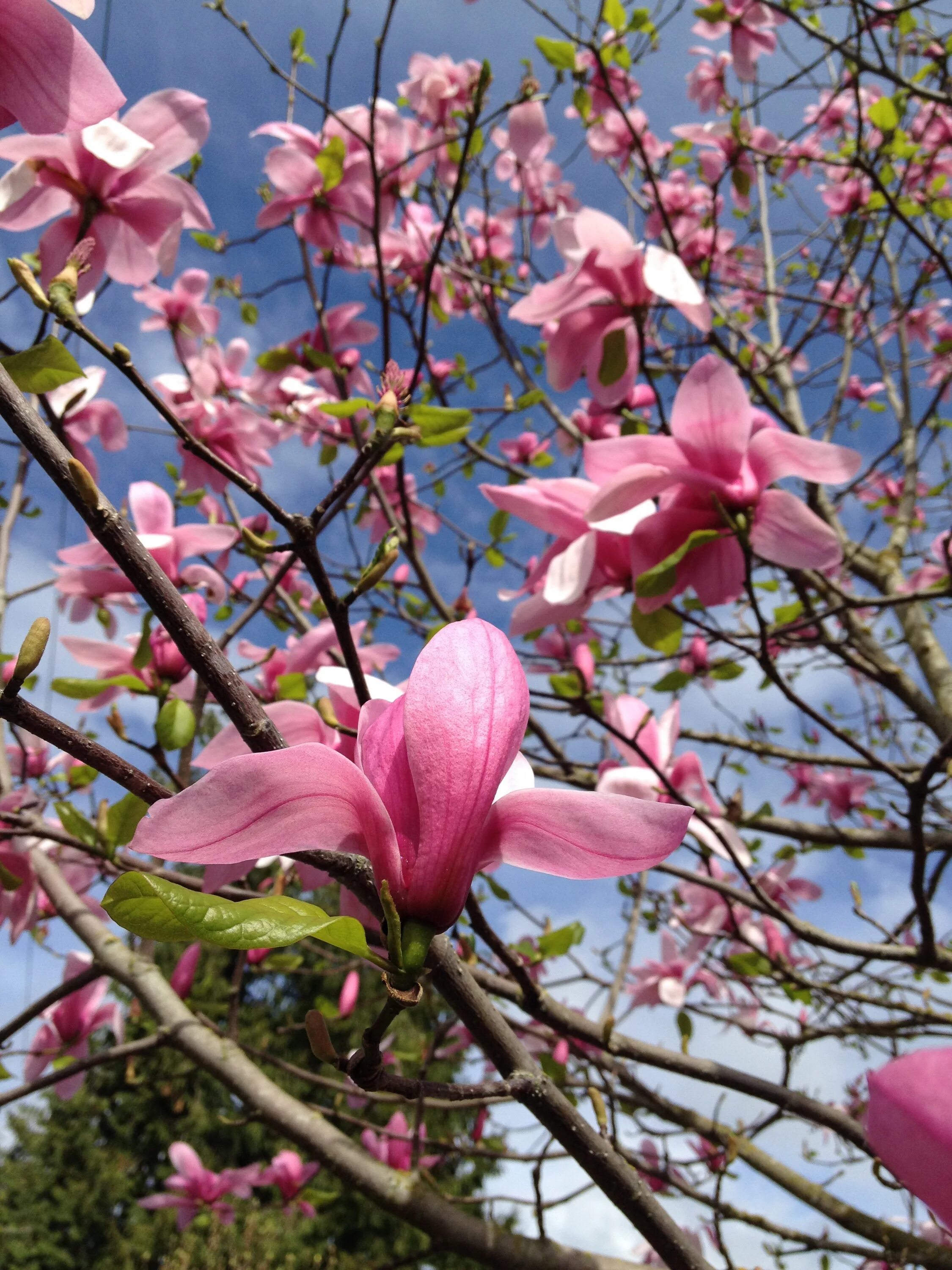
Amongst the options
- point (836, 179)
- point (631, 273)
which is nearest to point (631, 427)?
point (631, 273)

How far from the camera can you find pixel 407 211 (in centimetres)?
281

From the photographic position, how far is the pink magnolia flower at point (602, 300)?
146 centimetres

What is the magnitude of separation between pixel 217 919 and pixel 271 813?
9 centimetres

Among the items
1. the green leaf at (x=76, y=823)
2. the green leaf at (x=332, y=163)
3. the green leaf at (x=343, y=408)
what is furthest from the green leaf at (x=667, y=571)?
the green leaf at (x=332, y=163)

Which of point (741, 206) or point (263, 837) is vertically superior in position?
point (741, 206)

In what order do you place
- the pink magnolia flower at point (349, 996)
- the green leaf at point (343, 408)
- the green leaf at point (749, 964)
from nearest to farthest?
the green leaf at point (343, 408), the green leaf at point (749, 964), the pink magnolia flower at point (349, 996)

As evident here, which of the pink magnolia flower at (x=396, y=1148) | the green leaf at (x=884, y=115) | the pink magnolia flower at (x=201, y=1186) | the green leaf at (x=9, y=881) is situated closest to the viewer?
the green leaf at (x=9, y=881)

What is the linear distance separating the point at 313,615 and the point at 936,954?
2.03 meters

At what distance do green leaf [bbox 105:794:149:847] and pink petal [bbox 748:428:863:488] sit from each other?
982 millimetres

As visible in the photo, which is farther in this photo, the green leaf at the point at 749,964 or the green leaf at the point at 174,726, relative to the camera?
the green leaf at the point at 749,964

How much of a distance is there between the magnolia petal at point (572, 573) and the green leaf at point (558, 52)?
70.0 inches

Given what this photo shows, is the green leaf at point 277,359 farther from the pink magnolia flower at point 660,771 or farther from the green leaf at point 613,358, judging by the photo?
the pink magnolia flower at point 660,771

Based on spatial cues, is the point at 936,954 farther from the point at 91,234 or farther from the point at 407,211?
the point at 407,211

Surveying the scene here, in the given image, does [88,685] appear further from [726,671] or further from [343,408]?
[726,671]
